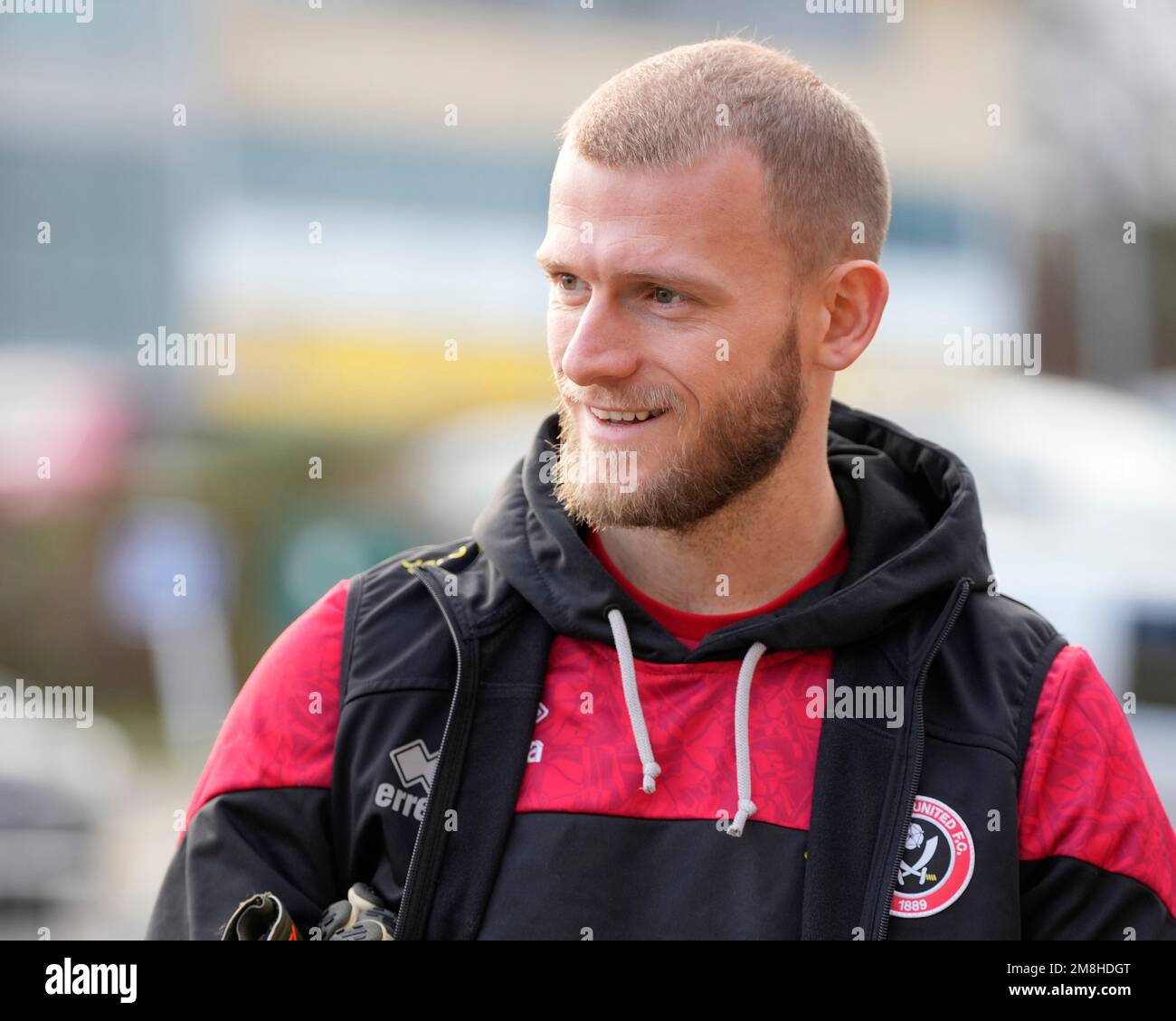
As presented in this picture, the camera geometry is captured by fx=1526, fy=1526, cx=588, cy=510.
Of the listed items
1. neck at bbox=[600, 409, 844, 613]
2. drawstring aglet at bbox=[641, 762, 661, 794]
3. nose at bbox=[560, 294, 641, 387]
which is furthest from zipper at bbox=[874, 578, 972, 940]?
nose at bbox=[560, 294, 641, 387]

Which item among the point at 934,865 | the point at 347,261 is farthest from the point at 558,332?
the point at 347,261

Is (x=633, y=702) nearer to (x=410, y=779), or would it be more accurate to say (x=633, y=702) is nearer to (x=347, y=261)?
(x=410, y=779)

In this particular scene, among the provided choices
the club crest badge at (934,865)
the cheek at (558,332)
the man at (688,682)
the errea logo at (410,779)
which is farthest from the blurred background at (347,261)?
the errea logo at (410,779)

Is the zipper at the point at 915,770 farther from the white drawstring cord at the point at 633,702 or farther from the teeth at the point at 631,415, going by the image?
the teeth at the point at 631,415

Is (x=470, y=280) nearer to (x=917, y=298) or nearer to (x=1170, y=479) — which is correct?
(x=917, y=298)

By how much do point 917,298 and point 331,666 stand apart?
61.7 ft

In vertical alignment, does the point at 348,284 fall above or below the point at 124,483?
above

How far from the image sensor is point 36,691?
1000 cm

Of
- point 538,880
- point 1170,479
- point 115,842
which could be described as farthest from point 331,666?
point 1170,479

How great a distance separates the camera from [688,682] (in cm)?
251

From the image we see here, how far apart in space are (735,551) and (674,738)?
37 cm

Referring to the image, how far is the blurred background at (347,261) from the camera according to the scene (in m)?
10.8

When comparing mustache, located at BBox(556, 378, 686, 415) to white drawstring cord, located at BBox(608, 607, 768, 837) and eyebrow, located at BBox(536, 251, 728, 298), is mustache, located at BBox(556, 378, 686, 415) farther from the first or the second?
white drawstring cord, located at BBox(608, 607, 768, 837)

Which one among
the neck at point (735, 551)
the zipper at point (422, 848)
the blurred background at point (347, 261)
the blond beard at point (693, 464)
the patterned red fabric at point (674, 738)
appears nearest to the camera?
the zipper at point (422, 848)
